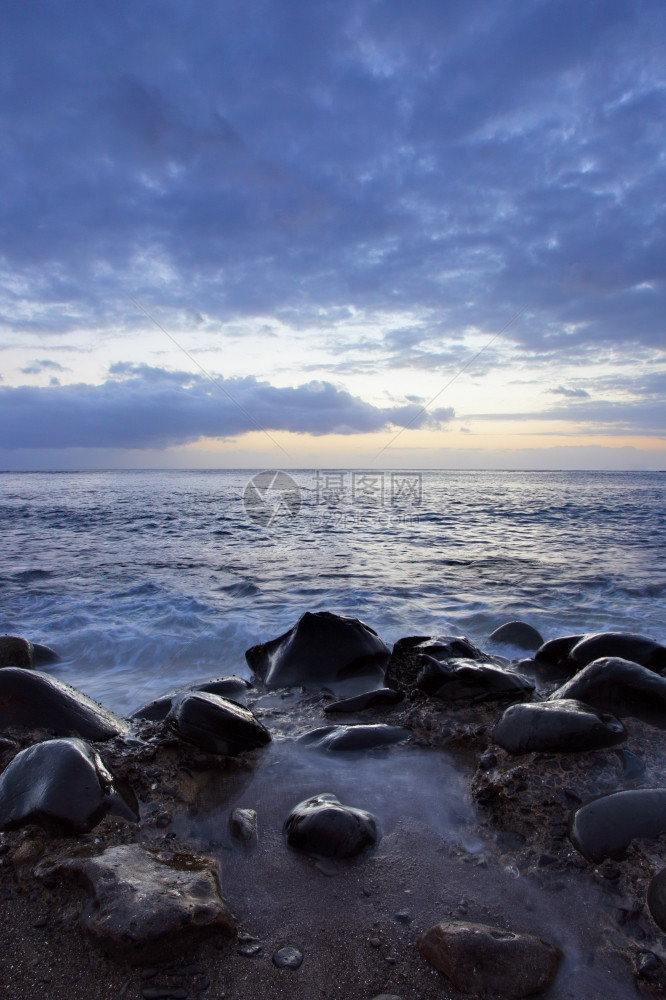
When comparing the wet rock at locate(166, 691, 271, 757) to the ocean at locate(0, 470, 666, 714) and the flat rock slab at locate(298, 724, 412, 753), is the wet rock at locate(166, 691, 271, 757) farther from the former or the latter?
the ocean at locate(0, 470, 666, 714)

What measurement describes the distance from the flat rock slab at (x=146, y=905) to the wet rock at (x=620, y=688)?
2.52m

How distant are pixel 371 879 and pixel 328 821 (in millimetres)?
313

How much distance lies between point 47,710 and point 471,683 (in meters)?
2.92

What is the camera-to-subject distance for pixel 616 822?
236cm

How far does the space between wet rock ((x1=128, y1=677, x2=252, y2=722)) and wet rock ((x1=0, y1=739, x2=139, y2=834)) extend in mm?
1198

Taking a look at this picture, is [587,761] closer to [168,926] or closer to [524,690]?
[524,690]

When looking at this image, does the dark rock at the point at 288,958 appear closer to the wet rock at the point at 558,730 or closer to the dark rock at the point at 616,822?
the dark rock at the point at 616,822

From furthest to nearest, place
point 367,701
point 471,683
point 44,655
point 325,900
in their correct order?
point 44,655 < point 367,701 < point 471,683 < point 325,900

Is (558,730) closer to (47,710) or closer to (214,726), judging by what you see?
(214,726)

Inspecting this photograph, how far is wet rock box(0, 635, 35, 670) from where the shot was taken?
15.4 feet

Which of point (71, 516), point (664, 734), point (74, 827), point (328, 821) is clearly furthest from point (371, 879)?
point (71, 516)

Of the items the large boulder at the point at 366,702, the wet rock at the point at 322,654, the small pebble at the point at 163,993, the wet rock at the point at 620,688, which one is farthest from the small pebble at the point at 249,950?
the wet rock at the point at 322,654

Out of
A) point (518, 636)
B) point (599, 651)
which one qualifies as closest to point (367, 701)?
point (599, 651)

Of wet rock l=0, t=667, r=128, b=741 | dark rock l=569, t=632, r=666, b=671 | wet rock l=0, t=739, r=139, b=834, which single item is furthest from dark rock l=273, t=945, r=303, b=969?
dark rock l=569, t=632, r=666, b=671
